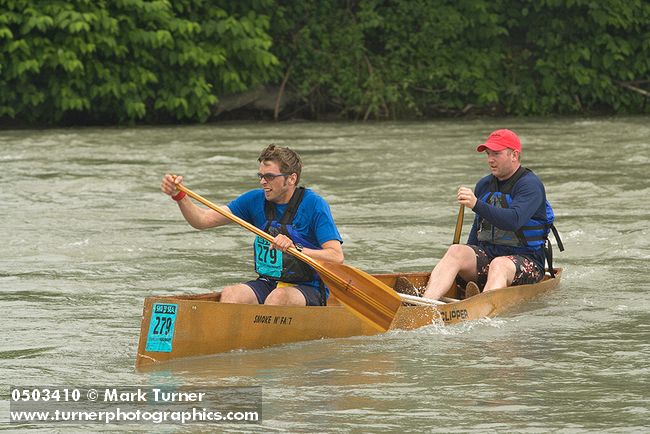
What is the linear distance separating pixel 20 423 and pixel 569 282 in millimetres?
4532

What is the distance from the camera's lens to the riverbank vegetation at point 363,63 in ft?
66.2

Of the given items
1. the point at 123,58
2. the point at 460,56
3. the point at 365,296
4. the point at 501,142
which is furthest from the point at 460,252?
the point at 460,56

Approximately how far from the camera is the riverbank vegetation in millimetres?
20188

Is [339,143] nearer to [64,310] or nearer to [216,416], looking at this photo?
[64,310]

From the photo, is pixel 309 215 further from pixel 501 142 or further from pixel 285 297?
pixel 501 142

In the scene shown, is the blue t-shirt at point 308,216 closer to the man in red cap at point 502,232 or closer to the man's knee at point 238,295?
the man's knee at point 238,295

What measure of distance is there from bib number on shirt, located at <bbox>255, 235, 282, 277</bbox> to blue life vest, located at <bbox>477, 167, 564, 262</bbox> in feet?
5.33

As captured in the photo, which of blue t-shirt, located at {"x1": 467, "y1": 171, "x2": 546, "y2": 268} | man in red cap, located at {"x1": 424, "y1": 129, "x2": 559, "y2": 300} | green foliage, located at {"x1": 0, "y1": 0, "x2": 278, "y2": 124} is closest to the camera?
blue t-shirt, located at {"x1": 467, "y1": 171, "x2": 546, "y2": 268}

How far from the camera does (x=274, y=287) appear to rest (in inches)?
292

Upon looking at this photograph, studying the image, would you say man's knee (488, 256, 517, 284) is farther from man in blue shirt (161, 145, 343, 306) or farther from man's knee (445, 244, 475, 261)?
man in blue shirt (161, 145, 343, 306)

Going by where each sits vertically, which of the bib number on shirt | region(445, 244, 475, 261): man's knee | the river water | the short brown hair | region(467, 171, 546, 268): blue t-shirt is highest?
the short brown hair

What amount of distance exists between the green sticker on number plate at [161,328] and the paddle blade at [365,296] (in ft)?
3.14

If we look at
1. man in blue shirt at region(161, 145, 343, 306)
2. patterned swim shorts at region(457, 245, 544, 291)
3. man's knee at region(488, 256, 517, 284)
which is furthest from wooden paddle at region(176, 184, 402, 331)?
patterned swim shorts at region(457, 245, 544, 291)

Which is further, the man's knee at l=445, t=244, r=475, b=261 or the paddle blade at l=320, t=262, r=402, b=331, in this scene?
the man's knee at l=445, t=244, r=475, b=261
